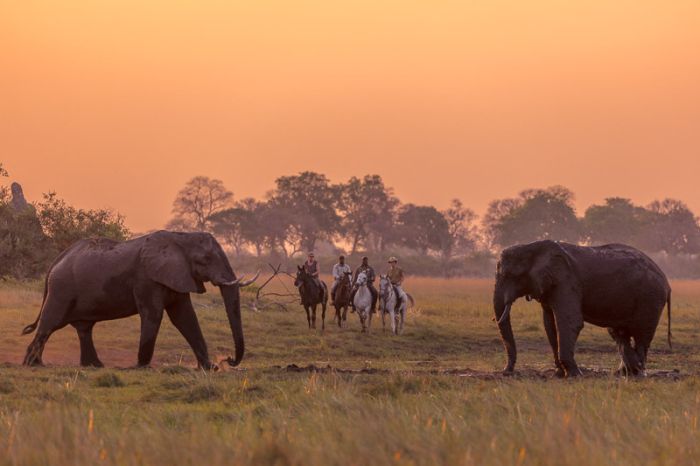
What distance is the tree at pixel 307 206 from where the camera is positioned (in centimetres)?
11519

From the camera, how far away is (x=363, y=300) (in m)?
31.8

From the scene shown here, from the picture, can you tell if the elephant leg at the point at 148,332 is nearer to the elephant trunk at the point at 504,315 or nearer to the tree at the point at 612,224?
the elephant trunk at the point at 504,315

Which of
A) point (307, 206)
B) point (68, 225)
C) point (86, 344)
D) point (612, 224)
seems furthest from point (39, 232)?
point (612, 224)

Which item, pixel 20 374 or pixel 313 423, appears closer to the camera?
pixel 313 423

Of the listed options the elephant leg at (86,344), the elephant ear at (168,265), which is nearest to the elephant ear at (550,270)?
the elephant ear at (168,265)

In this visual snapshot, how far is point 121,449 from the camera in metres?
6.75

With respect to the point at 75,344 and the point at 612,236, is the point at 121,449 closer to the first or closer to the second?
the point at 75,344

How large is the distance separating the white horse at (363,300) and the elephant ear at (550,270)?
14.0 m

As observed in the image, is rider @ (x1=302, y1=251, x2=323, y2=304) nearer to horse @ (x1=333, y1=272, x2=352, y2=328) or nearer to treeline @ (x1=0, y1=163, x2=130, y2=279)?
horse @ (x1=333, y1=272, x2=352, y2=328)

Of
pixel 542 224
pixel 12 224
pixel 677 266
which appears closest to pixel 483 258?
pixel 542 224

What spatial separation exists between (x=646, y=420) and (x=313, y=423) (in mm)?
3047

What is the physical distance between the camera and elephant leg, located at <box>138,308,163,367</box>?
18.4 metres

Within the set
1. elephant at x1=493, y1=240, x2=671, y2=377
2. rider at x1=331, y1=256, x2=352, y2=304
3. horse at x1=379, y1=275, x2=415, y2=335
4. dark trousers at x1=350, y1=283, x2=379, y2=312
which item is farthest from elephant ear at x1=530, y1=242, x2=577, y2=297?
rider at x1=331, y1=256, x2=352, y2=304

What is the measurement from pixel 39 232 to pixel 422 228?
80859mm
